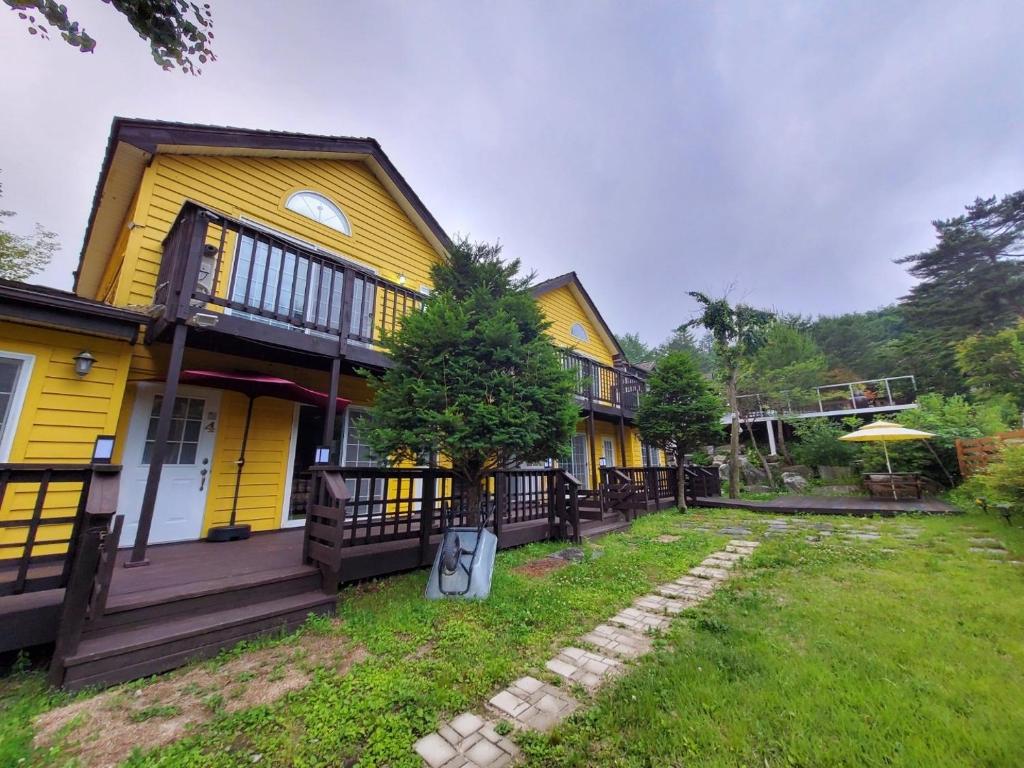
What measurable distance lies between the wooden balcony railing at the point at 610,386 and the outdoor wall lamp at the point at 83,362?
8016 mm

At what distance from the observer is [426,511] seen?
4.29 m

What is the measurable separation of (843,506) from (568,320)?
857 cm

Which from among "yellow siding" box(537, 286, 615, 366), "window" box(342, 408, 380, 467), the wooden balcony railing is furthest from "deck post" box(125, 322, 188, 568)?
"yellow siding" box(537, 286, 615, 366)

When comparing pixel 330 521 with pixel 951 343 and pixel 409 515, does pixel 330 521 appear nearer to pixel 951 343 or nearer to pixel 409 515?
pixel 409 515

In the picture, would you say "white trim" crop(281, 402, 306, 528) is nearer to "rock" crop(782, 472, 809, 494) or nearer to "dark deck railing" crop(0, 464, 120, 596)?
"dark deck railing" crop(0, 464, 120, 596)

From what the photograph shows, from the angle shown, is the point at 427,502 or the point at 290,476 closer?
the point at 427,502

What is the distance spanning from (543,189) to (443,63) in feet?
23.3

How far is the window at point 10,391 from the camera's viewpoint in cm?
380

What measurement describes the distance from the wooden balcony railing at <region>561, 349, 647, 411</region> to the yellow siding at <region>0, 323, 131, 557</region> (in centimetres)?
793

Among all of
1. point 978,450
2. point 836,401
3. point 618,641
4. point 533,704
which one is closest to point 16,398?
point 533,704

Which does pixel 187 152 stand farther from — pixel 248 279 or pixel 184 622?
pixel 184 622

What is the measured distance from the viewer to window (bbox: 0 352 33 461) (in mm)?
3805

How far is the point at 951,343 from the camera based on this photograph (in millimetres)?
18375

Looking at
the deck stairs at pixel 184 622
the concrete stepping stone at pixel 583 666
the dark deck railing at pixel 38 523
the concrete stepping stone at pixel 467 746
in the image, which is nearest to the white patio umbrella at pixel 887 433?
the concrete stepping stone at pixel 583 666
